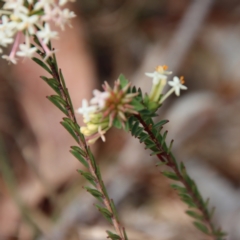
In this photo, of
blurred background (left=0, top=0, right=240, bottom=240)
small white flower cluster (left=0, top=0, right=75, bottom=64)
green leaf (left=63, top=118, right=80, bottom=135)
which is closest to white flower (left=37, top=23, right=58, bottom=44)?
small white flower cluster (left=0, top=0, right=75, bottom=64)

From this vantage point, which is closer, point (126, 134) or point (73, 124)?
point (73, 124)

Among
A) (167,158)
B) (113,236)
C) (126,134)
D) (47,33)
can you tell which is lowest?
(113,236)

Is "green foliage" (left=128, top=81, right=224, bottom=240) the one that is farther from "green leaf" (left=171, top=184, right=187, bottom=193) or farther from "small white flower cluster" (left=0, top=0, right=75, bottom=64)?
"small white flower cluster" (left=0, top=0, right=75, bottom=64)

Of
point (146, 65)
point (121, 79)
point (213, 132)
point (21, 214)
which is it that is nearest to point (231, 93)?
point (213, 132)

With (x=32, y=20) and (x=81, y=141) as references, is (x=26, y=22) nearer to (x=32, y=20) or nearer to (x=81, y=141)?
(x=32, y=20)

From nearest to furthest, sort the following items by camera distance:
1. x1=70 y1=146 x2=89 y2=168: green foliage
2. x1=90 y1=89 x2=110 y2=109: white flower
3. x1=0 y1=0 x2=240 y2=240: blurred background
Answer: x1=90 y1=89 x2=110 y2=109: white flower < x1=70 y1=146 x2=89 y2=168: green foliage < x1=0 y1=0 x2=240 y2=240: blurred background

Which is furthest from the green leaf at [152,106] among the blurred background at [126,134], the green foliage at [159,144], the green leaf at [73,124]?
the blurred background at [126,134]

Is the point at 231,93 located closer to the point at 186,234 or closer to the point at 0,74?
the point at 186,234

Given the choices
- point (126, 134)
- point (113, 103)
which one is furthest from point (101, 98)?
point (126, 134)
